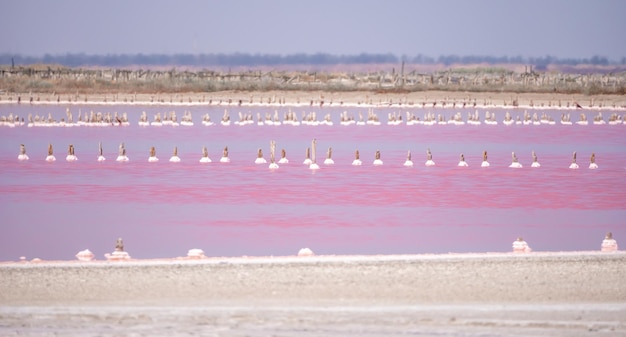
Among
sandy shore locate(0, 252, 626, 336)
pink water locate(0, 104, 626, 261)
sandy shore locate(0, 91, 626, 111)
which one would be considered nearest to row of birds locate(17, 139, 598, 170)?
pink water locate(0, 104, 626, 261)

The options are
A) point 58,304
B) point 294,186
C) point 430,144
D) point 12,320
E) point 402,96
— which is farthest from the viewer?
point 402,96

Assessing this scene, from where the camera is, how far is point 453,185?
21625mm

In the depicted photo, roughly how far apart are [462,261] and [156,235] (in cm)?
493

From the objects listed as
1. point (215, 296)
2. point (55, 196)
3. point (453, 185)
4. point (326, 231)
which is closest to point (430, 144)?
point (453, 185)

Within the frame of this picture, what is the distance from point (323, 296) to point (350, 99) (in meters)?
52.5

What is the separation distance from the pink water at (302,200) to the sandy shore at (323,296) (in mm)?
2167

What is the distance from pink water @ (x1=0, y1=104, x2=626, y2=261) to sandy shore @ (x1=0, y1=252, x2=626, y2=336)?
217 centimetres

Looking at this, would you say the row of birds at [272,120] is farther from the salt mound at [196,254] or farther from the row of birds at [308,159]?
the salt mound at [196,254]

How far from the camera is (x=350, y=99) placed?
204 feet

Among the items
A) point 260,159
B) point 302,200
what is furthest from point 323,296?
Result: point 260,159

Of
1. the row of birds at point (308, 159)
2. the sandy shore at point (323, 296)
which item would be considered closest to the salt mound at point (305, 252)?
the sandy shore at point (323, 296)

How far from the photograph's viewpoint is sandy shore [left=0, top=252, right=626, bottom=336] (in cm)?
889

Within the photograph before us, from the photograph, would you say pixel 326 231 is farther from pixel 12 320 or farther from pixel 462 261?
pixel 12 320

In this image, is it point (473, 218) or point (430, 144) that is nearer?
point (473, 218)
